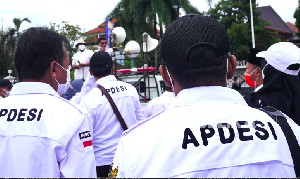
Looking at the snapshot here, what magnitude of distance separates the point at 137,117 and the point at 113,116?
37 centimetres

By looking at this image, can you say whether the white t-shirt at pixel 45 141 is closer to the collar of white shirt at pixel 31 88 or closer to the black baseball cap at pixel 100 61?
the collar of white shirt at pixel 31 88

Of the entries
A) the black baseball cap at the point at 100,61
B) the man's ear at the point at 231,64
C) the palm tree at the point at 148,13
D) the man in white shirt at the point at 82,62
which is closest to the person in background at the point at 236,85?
the man in white shirt at the point at 82,62

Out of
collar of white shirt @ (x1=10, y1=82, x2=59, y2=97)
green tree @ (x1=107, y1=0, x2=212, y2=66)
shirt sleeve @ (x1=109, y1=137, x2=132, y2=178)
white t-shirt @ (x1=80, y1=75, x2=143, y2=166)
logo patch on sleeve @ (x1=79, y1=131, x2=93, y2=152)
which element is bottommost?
white t-shirt @ (x1=80, y1=75, x2=143, y2=166)

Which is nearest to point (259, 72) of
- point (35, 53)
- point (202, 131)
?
point (35, 53)

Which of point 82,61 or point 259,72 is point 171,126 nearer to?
point 259,72

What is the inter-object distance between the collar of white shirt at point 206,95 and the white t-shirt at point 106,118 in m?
2.43

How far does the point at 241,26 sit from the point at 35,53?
4155 cm

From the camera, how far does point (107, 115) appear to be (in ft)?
12.6

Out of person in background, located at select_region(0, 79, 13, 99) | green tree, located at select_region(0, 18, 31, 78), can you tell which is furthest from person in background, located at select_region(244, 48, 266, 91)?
green tree, located at select_region(0, 18, 31, 78)

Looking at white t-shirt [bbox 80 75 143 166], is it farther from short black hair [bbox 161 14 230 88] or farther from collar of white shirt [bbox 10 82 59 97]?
short black hair [bbox 161 14 230 88]

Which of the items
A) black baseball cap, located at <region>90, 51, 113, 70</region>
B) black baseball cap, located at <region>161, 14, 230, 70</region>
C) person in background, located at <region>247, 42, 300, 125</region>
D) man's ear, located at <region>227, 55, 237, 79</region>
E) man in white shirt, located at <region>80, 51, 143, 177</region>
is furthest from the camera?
black baseball cap, located at <region>90, 51, 113, 70</region>

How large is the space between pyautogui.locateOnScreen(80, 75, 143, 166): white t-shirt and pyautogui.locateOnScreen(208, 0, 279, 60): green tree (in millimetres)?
38981

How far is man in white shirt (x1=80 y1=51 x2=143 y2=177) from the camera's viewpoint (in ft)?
12.4

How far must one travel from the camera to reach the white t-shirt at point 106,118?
12.4 ft
